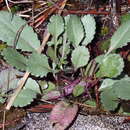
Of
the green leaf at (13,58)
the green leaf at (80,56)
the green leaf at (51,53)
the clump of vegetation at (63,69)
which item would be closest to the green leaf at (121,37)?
the clump of vegetation at (63,69)

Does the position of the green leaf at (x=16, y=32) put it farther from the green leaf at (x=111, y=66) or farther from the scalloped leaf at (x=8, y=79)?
the green leaf at (x=111, y=66)

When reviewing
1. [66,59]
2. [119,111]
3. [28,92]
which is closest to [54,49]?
[66,59]

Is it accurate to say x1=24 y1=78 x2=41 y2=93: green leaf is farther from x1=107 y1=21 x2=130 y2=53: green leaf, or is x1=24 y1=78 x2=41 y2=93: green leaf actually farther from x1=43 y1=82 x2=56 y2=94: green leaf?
x1=107 y1=21 x2=130 y2=53: green leaf

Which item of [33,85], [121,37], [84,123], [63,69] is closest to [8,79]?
[33,85]

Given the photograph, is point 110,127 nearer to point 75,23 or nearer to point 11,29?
point 75,23

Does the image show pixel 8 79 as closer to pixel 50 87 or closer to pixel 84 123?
pixel 50 87

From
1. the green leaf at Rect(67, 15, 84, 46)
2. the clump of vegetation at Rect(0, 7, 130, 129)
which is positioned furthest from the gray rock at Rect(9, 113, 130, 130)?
the green leaf at Rect(67, 15, 84, 46)
